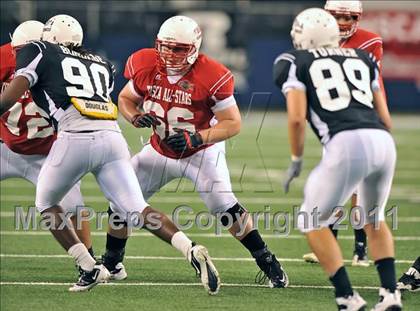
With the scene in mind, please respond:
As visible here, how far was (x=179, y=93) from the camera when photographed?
6.16 meters

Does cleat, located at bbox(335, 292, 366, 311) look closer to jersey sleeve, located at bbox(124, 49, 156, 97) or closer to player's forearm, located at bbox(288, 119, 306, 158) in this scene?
player's forearm, located at bbox(288, 119, 306, 158)

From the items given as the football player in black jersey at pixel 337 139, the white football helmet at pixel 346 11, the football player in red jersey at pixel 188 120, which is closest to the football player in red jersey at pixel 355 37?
the white football helmet at pixel 346 11

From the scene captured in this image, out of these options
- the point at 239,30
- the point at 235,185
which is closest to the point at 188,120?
the point at 235,185

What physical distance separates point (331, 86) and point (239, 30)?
13.8 metres

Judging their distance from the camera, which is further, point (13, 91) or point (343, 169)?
point (13, 91)

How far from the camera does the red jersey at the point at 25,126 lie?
21.0 feet

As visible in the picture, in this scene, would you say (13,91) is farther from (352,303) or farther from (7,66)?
(352,303)

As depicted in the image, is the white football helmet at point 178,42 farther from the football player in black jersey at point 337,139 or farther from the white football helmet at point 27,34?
the football player in black jersey at point 337,139

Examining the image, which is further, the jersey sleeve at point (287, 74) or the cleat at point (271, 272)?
the cleat at point (271, 272)

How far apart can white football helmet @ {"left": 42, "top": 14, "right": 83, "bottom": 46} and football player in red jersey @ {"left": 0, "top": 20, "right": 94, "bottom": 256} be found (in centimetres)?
47

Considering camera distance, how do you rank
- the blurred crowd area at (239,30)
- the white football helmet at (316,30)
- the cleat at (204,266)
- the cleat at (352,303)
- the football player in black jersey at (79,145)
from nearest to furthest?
the cleat at (352,303)
the white football helmet at (316,30)
the cleat at (204,266)
the football player in black jersey at (79,145)
the blurred crowd area at (239,30)

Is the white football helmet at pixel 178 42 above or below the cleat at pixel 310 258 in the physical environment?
above

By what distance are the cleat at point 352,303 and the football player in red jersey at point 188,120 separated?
1.16 metres

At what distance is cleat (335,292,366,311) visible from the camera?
485cm
